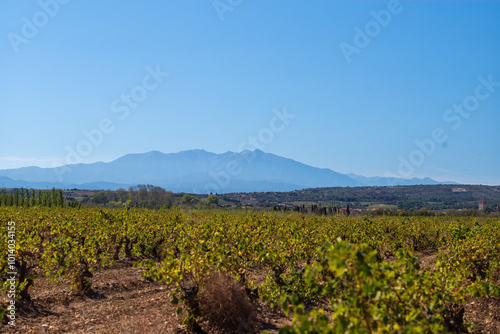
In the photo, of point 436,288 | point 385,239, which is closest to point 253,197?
point 385,239

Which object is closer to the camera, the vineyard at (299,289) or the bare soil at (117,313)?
the vineyard at (299,289)

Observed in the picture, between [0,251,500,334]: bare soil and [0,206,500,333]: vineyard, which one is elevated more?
[0,206,500,333]: vineyard

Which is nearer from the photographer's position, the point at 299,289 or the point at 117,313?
the point at 117,313

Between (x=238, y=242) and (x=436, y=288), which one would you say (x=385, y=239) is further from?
(x=436, y=288)

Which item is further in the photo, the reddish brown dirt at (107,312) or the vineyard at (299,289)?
the reddish brown dirt at (107,312)

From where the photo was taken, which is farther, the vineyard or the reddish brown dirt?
the reddish brown dirt

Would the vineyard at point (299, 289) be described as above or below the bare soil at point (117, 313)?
above

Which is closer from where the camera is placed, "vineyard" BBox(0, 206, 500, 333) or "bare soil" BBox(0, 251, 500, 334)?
"vineyard" BBox(0, 206, 500, 333)

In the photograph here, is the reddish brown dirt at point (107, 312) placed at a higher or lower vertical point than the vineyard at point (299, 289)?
lower

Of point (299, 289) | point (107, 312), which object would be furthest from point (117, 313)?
point (299, 289)

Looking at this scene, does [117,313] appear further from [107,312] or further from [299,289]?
[299,289]

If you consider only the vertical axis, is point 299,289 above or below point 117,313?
above

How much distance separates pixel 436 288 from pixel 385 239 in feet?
33.2

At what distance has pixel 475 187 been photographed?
13725cm
